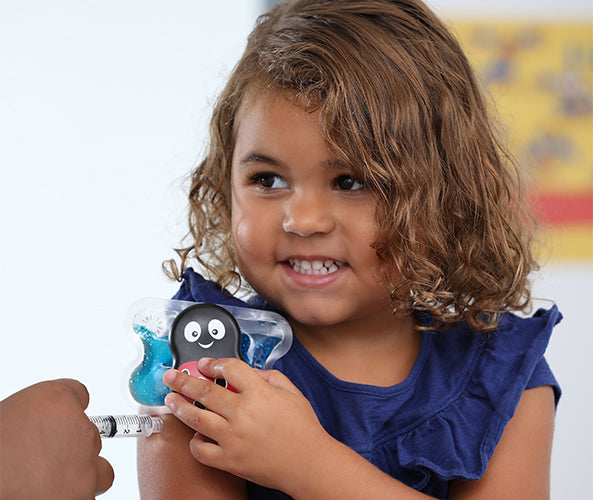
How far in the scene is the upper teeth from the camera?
32.1 inches

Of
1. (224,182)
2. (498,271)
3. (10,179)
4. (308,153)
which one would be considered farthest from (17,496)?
(10,179)

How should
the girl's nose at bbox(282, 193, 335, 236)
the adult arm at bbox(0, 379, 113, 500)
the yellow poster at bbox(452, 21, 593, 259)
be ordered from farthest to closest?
the yellow poster at bbox(452, 21, 593, 259) < the girl's nose at bbox(282, 193, 335, 236) < the adult arm at bbox(0, 379, 113, 500)

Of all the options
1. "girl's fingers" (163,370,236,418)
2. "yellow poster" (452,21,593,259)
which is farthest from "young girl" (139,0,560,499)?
"yellow poster" (452,21,593,259)

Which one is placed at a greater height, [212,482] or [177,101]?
[177,101]

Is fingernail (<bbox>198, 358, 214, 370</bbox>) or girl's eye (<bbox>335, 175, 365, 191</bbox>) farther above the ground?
A: girl's eye (<bbox>335, 175, 365, 191</bbox>)

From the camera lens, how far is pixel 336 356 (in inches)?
36.1

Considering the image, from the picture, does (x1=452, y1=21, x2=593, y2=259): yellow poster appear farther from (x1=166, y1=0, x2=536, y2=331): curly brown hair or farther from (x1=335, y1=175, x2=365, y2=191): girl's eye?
(x1=335, y1=175, x2=365, y2=191): girl's eye

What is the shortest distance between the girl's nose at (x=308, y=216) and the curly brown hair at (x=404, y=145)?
53 mm

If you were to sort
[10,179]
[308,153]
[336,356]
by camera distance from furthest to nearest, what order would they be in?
[10,179]
[336,356]
[308,153]

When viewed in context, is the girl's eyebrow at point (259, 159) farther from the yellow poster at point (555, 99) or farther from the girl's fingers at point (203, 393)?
the yellow poster at point (555, 99)

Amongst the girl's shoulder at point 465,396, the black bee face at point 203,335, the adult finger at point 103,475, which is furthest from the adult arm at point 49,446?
the girl's shoulder at point 465,396

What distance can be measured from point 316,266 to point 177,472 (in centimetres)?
26

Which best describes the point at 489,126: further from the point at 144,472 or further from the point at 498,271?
the point at 144,472

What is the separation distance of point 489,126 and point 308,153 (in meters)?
0.30
